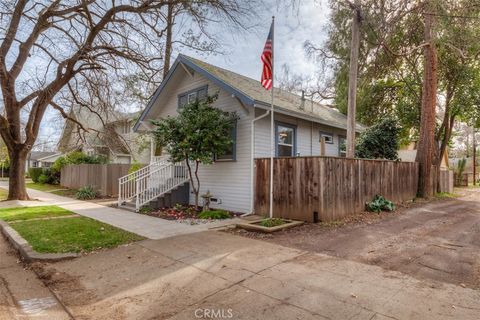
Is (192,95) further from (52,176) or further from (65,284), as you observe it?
(52,176)

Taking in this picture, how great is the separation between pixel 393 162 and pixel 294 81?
20330 mm

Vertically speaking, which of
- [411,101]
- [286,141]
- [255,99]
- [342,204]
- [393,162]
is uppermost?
[411,101]

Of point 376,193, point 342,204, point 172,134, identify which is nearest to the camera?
point 342,204

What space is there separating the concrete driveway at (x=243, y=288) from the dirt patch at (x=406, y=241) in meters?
0.43

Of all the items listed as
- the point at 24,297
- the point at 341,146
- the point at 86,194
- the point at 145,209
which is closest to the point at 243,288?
the point at 24,297

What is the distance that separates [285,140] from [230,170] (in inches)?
95.7

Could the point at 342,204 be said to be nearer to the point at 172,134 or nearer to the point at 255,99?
the point at 255,99

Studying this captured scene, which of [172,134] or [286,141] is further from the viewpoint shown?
[286,141]

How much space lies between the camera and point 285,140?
36.9ft

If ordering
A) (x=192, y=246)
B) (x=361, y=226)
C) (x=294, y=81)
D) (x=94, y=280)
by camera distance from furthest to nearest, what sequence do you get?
(x=294, y=81), (x=361, y=226), (x=192, y=246), (x=94, y=280)

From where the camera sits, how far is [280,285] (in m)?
3.93

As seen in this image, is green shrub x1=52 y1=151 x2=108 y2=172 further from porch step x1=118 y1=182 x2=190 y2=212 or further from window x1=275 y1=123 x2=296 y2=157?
window x1=275 y1=123 x2=296 y2=157

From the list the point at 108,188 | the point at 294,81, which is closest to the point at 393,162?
the point at 108,188

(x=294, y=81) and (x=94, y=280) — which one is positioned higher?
(x=294, y=81)
